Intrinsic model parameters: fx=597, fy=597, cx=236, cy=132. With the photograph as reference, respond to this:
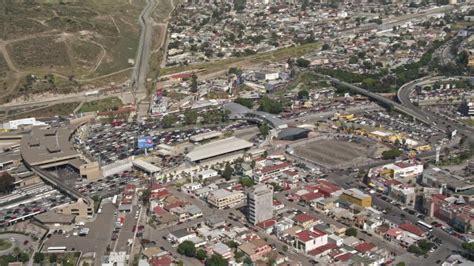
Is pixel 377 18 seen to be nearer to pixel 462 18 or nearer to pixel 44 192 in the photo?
pixel 462 18

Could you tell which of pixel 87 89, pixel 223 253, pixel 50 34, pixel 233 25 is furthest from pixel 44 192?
pixel 233 25

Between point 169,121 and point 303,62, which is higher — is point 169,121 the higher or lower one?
the lower one

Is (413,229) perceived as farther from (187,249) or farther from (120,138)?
(120,138)

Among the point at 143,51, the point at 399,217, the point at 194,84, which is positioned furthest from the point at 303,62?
the point at 399,217

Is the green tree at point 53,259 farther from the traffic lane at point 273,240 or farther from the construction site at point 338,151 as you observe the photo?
the construction site at point 338,151

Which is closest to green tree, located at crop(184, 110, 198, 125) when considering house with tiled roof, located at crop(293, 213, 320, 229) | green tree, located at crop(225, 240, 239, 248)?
house with tiled roof, located at crop(293, 213, 320, 229)

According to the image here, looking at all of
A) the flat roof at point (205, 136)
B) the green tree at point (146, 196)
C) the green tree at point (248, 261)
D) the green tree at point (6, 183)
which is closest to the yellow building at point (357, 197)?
the green tree at point (248, 261)
